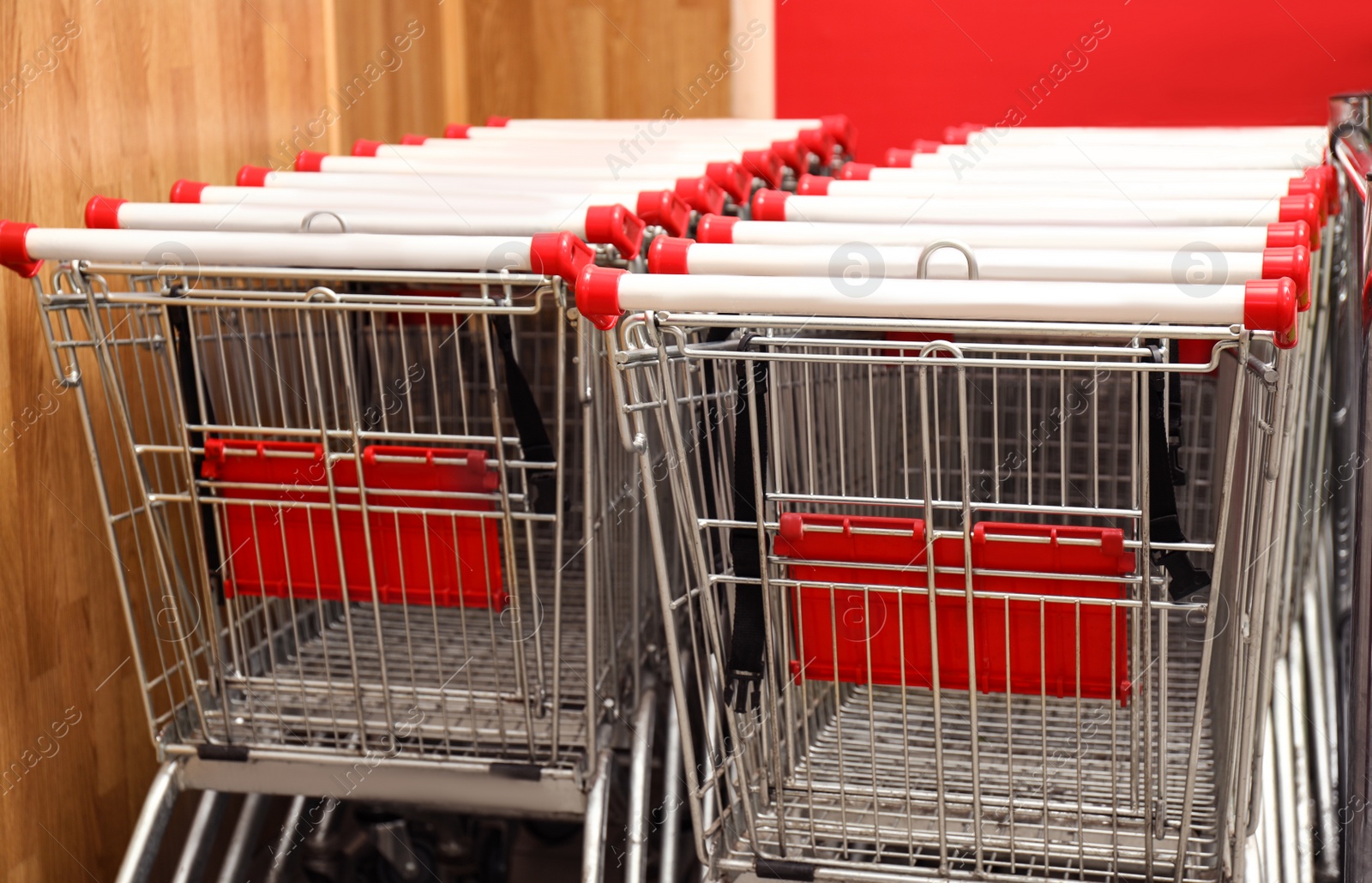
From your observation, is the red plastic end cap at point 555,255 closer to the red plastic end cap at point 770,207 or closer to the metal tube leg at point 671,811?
the red plastic end cap at point 770,207

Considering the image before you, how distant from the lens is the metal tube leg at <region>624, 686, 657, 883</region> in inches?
64.1

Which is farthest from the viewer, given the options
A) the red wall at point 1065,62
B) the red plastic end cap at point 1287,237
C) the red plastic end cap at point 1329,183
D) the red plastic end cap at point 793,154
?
the red wall at point 1065,62

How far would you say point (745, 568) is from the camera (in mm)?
1379

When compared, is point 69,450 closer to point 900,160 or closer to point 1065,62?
point 900,160

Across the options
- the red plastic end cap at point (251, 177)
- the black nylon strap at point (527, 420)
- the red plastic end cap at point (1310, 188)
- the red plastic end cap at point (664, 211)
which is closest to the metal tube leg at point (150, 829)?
the black nylon strap at point (527, 420)

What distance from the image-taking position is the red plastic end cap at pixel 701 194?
1767 millimetres

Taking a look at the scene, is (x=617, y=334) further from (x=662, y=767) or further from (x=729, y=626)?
(x=662, y=767)

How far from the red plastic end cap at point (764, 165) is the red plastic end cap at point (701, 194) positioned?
19cm

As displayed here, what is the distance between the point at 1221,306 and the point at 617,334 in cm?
57

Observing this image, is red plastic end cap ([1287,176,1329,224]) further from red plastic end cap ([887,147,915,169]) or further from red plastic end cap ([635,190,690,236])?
red plastic end cap ([635,190,690,236])

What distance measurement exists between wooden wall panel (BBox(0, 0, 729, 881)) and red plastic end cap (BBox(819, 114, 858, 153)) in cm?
90

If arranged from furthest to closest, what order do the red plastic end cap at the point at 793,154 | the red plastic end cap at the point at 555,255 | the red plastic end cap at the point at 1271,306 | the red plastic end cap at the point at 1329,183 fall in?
1. the red plastic end cap at the point at 793,154
2. the red plastic end cap at the point at 1329,183
3. the red plastic end cap at the point at 555,255
4. the red plastic end cap at the point at 1271,306

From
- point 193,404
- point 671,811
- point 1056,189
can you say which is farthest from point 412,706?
point 1056,189

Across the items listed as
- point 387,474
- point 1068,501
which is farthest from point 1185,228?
point 387,474
